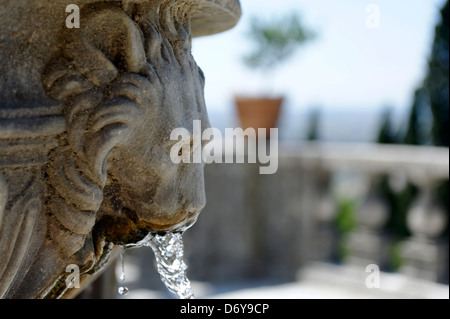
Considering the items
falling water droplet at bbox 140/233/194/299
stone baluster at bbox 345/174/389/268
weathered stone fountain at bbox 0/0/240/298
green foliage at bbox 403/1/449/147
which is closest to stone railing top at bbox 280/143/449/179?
stone baluster at bbox 345/174/389/268

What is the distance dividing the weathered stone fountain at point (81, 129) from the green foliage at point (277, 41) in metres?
6.66

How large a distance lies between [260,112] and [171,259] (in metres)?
4.25

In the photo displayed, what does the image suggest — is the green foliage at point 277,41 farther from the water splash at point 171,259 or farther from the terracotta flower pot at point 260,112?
the water splash at point 171,259

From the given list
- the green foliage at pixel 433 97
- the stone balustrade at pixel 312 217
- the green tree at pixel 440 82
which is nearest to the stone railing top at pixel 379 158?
the stone balustrade at pixel 312 217

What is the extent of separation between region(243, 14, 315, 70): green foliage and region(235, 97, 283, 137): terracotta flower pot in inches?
83.3

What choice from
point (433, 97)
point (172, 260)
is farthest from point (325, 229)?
point (172, 260)

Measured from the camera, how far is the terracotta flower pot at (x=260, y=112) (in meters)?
5.65

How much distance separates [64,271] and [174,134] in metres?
0.32

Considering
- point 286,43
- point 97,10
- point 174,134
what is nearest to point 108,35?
point 97,10

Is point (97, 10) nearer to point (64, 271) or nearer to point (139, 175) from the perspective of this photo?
point (139, 175)

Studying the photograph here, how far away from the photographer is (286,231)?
170 inches

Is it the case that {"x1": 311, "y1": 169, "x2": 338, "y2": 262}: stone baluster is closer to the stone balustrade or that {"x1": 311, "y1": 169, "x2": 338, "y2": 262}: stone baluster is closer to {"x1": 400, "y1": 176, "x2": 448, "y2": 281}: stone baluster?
the stone balustrade

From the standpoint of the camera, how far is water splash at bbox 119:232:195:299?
144 centimetres

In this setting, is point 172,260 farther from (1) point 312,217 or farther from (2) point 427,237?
(1) point 312,217
